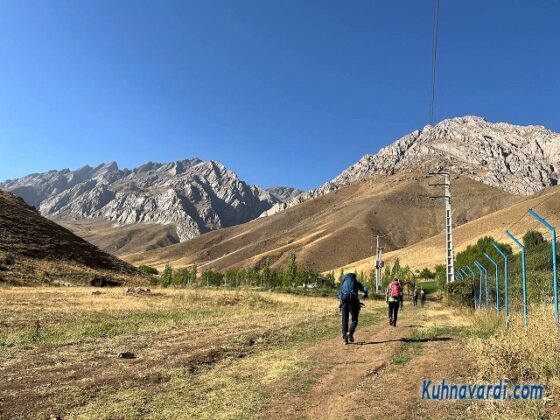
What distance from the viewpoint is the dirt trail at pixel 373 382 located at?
6.08 m

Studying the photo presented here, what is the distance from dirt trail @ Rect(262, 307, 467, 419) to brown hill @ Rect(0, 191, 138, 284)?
149ft

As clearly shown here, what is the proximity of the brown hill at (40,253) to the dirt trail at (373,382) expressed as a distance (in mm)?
45537

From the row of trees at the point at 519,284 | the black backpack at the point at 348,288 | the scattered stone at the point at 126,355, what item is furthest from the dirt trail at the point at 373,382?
the scattered stone at the point at 126,355

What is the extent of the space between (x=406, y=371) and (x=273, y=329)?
7399mm

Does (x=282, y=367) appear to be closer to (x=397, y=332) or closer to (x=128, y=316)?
(x=397, y=332)

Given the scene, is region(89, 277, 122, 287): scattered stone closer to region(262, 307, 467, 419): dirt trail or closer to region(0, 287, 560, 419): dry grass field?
region(0, 287, 560, 419): dry grass field

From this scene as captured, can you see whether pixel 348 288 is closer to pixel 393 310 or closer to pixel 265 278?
pixel 393 310

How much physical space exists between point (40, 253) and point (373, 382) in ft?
228

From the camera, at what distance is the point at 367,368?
874 cm

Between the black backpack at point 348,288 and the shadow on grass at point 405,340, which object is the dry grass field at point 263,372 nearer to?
the shadow on grass at point 405,340

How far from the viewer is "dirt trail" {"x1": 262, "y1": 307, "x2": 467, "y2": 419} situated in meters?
6.08

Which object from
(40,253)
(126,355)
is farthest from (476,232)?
(126,355)

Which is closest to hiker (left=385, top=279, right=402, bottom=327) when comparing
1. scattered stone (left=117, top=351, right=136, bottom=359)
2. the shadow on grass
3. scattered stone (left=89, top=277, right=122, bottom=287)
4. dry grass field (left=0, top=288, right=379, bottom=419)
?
dry grass field (left=0, top=288, right=379, bottom=419)

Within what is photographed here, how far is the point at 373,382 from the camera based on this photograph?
25.1ft
